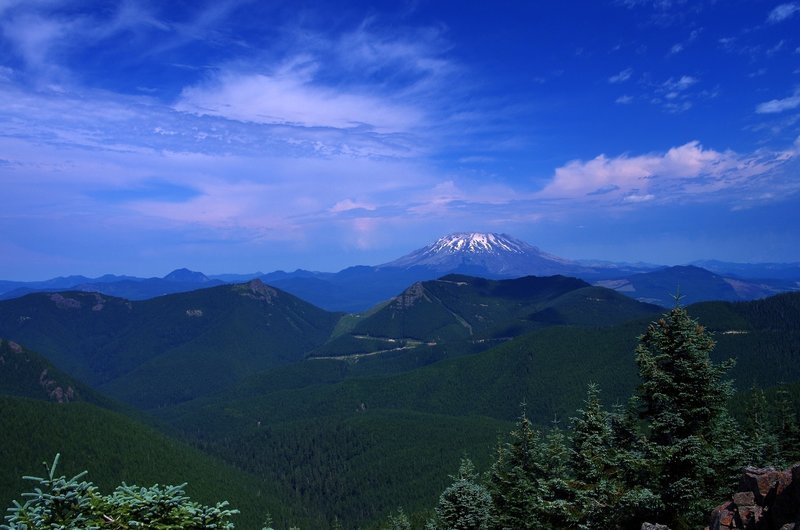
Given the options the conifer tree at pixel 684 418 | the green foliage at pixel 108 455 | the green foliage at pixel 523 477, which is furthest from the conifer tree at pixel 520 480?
the green foliage at pixel 108 455

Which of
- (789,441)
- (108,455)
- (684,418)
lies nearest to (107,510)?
(684,418)

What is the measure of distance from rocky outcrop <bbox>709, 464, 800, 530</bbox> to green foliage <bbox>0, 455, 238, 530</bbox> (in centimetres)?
1513

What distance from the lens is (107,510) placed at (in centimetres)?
889

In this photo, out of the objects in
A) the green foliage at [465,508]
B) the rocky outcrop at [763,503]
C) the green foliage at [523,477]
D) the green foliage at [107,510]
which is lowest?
the green foliage at [465,508]

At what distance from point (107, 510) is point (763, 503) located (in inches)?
723

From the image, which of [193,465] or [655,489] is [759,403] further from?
[193,465]

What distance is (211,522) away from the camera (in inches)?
371

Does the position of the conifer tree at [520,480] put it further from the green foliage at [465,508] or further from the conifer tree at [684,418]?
the conifer tree at [684,418]

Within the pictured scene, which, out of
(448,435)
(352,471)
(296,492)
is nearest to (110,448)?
(296,492)

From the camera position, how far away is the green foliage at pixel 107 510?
821 centimetres

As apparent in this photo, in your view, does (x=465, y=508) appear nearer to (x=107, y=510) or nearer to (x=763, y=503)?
(x=763, y=503)

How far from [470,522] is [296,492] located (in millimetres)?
180409

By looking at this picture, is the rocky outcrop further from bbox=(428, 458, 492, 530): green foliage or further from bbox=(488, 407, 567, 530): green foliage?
bbox=(428, 458, 492, 530): green foliage

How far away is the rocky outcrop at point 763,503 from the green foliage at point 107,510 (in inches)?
596
